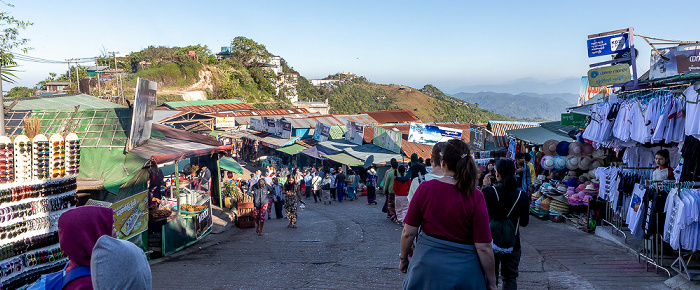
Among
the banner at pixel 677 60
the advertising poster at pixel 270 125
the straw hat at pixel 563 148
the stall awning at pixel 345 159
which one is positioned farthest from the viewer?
the advertising poster at pixel 270 125

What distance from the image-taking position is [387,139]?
27.0 meters

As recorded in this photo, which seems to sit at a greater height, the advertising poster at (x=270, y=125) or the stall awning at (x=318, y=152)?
the advertising poster at (x=270, y=125)

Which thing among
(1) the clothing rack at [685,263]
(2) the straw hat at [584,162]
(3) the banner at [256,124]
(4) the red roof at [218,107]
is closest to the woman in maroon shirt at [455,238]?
(1) the clothing rack at [685,263]

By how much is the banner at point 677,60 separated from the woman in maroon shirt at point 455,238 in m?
7.07

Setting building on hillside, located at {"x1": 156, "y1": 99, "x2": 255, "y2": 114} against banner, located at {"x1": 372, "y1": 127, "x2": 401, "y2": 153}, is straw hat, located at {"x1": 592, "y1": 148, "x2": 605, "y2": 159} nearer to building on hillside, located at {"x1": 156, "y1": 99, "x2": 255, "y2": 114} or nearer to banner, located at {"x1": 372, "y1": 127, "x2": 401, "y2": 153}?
banner, located at {"x1": 372, "y1": 127, "x2": 401, "y2": 153}

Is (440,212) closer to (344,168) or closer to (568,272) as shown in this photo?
(568,272)

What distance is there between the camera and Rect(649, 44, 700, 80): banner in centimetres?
888

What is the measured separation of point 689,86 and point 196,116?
3095 cm

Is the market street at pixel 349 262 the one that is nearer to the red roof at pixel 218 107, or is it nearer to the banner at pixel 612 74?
the banner at pixel 612 74

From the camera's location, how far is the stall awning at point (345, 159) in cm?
2548

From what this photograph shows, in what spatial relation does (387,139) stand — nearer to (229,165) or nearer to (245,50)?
(229,165)

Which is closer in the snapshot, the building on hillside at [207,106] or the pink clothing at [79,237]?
the pink clothing at [79,237]

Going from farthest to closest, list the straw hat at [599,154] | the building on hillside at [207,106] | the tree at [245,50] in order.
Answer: the tree at [245,50]
the building on hillside at [207,106]
the straw hat at [599,154]

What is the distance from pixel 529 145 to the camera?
53.0ft
